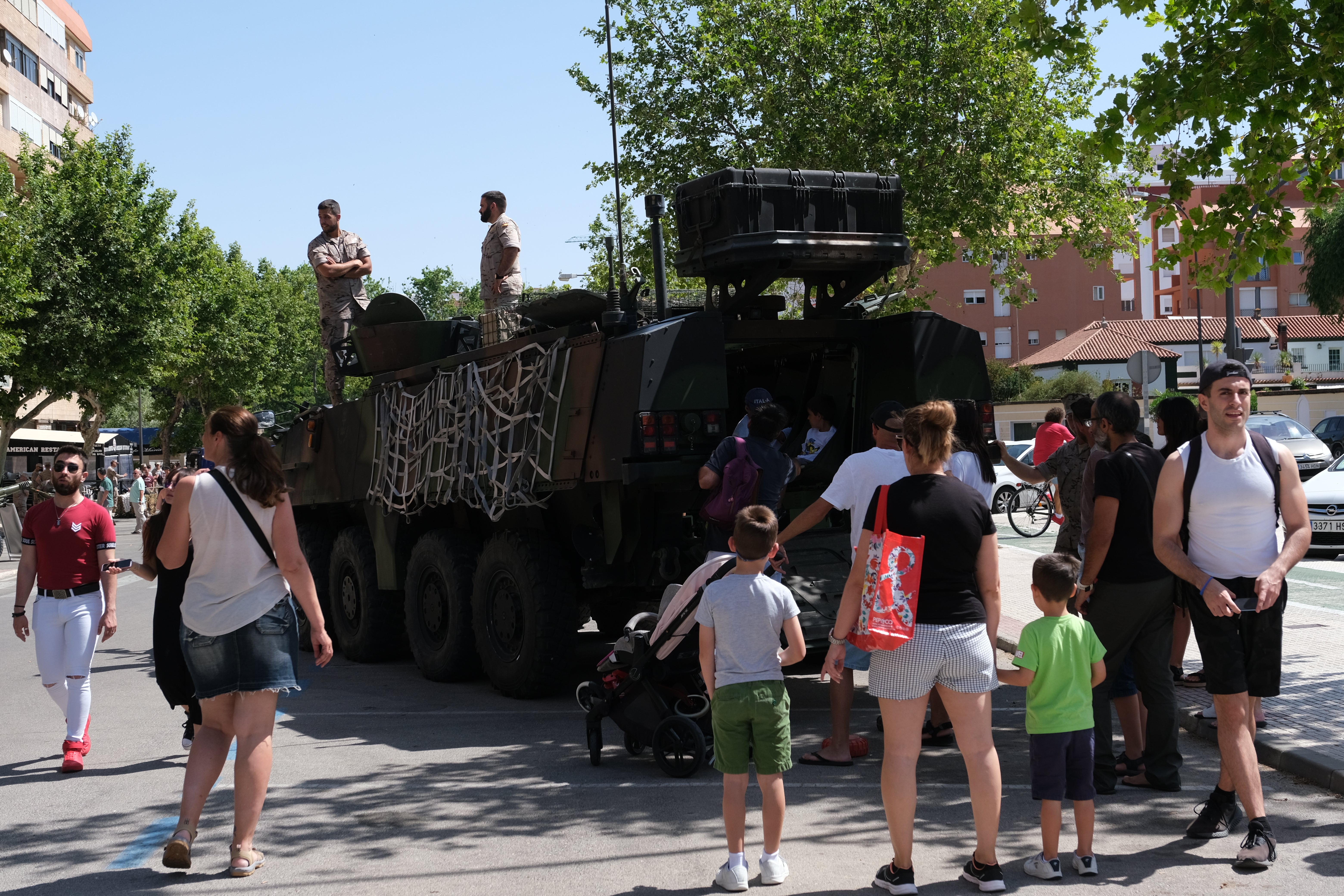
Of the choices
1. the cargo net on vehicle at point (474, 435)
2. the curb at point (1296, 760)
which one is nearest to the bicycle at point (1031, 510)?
the cargo net on vehicle at point (474, 435)

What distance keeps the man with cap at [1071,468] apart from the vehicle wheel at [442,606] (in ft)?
12.3

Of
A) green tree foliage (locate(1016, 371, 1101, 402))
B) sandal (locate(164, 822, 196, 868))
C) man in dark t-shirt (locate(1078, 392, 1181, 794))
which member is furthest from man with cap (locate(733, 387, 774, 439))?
green tree foliage (locate(1016, 371, 1101, 402))

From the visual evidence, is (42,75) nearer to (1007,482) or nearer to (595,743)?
(1007,482)

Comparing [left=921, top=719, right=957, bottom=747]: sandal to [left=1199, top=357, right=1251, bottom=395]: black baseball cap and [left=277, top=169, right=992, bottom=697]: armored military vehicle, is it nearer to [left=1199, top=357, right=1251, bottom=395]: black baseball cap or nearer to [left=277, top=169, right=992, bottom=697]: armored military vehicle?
[left=277, top=169, right=992, bottom=697]: armored military vehicle

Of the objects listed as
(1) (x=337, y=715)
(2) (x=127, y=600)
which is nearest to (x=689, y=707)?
(1) (x=337, y=715)

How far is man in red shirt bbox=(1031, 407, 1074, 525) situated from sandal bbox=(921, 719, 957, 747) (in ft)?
10.7

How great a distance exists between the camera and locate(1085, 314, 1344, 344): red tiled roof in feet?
274

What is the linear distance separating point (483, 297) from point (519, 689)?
11.3 ft

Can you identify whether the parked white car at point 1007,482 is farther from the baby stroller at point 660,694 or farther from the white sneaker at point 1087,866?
the white sneaker at point 1087,866

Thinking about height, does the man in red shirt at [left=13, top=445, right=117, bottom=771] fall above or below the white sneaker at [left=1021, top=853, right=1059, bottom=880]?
above

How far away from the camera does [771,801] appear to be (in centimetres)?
498

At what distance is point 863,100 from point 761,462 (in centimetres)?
1435

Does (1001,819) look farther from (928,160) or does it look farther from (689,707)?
(928,160)

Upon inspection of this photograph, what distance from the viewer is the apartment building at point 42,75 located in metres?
46.0
